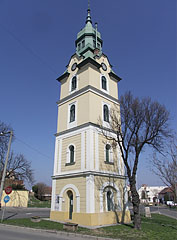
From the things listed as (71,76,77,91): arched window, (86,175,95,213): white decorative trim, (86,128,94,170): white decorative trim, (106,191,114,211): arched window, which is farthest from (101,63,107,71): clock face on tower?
(106,191,114,211): arched window

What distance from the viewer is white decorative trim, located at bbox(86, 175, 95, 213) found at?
49.0ft

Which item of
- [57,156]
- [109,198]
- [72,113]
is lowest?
[109,198]

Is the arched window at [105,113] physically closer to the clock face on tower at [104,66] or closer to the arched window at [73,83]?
the arched window at [73,83]

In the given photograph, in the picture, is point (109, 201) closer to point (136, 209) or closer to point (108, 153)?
point (136, 209)

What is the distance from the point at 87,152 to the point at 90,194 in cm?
361

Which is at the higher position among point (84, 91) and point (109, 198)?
point (84, 91)

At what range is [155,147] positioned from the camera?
1553 cm

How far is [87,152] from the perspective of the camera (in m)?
16.9

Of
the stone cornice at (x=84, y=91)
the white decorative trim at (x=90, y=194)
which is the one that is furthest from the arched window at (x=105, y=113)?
the white decorative trim at (x=90, y=194)

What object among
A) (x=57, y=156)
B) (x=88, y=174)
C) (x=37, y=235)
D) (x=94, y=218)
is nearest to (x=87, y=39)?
(x=57, y=156)

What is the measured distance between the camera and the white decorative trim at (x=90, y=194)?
14930mm

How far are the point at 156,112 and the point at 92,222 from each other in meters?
10.3

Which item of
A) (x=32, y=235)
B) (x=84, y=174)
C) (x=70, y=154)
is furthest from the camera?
(x=70, y=154)

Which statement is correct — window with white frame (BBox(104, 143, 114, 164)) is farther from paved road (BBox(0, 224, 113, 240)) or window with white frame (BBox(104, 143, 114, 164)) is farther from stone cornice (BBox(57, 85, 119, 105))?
paved road (BBox(0, 224, 113, 240))
